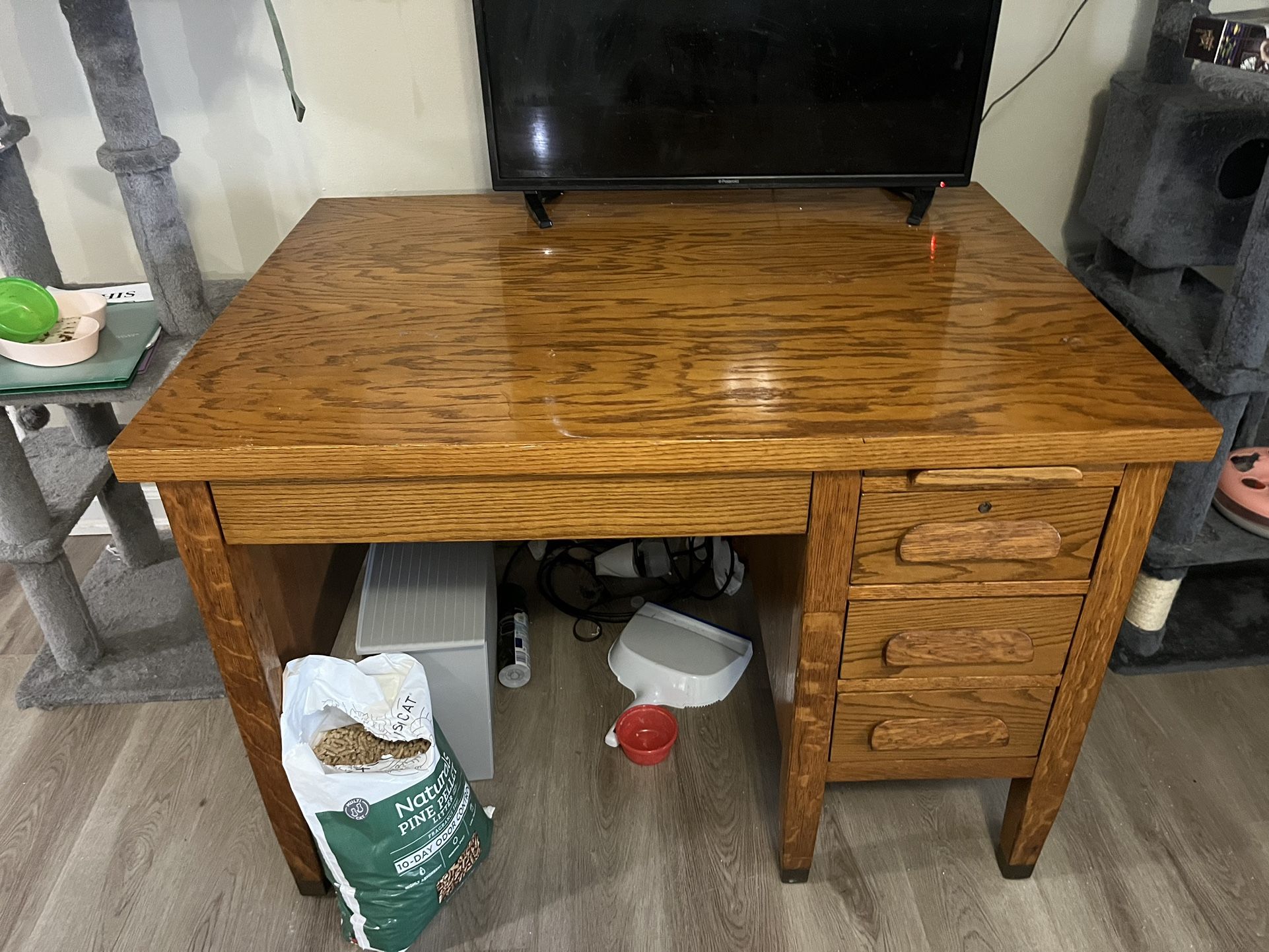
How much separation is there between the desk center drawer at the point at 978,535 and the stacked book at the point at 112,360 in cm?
92

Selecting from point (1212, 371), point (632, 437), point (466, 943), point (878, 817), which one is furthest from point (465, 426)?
point (1212, 371)

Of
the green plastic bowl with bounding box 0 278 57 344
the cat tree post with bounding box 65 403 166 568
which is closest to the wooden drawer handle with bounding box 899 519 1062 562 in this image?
the green plastic bowl with bounding box 0 278 57 344

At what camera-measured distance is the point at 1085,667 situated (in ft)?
3.31

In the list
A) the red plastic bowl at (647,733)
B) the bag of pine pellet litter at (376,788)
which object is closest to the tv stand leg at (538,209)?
the bag of pine pellet litter at (376,788)

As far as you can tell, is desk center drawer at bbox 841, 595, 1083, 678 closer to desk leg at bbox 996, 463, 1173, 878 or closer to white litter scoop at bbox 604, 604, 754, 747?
desk leg at bbox 996, 463, 1173, 878

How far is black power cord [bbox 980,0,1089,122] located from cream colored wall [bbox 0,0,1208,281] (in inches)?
0.4

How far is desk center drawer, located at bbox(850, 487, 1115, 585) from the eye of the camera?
891mm

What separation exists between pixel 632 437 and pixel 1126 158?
3.13 ft

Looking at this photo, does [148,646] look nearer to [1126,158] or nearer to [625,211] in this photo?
[625,211]

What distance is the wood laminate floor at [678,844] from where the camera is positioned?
1.16m

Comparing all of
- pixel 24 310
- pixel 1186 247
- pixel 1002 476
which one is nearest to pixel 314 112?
pixel 24 310

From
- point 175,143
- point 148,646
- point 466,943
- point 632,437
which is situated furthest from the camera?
point 148,646

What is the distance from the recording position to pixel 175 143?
1.27 metres

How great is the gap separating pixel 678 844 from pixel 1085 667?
1.90ft
